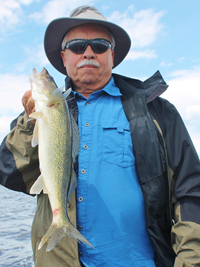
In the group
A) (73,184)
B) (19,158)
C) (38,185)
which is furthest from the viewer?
(19,158)

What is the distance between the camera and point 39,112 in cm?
229

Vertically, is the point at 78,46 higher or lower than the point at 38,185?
higher

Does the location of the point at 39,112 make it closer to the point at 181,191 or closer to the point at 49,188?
the point at 49,188

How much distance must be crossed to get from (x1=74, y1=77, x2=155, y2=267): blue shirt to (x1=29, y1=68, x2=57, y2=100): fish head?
1.80 ft

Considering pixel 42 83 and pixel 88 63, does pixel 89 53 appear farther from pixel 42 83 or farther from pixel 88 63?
pixel 42 83

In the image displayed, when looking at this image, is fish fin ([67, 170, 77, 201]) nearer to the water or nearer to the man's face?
the man's face

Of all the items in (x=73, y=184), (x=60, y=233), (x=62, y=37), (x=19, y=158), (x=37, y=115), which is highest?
(x=62, y=37)

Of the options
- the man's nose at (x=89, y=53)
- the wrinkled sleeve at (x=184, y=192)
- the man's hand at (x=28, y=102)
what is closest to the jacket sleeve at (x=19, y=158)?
the man's hand at (x=28, y=102)

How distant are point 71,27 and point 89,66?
0.66m

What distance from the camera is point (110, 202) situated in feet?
8.18

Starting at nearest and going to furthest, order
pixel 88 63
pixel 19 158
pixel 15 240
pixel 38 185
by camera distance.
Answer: pixel 38 185 → pixel 19 158 → pixel 88 63 → pixel 15 240

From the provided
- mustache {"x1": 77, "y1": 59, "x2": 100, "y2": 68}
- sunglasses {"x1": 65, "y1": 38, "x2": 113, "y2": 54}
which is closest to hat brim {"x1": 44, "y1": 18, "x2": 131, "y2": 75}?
sunglasses {"x1": 65, "y1": 38, "x2": 113, "y2": 54}

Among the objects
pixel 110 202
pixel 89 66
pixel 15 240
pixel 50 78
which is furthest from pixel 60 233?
pixel 15 240

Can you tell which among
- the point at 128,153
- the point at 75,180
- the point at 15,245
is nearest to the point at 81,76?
the point at 128,153
